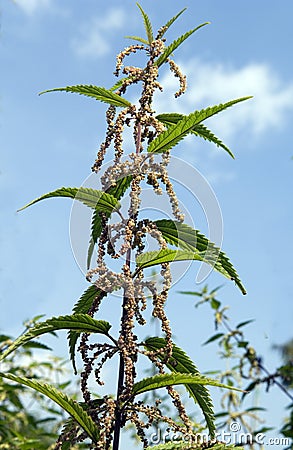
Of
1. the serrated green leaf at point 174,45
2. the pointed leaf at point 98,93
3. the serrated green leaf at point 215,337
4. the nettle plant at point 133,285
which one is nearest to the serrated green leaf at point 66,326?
the nettle plant at point 133,285

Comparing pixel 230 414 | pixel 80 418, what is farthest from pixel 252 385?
pixel 80 418

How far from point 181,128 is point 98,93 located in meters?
0.20

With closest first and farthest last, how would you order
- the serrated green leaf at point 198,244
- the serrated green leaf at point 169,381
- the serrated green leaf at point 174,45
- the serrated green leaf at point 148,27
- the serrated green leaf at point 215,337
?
the serrated green leaf at point 169,381
the serrated green leaf at point 198,244
the serrated green leaf at point 174,45
the serrated green leaf at point 148,27
the serrated green leaf at point 215,337

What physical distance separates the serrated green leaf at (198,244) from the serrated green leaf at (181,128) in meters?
0.14

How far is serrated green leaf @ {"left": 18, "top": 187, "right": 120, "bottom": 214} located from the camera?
3.69ft

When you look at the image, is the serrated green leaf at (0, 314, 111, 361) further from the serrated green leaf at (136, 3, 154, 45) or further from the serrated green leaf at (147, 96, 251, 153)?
the serrated green leaf at (136, 3, 154, 45)

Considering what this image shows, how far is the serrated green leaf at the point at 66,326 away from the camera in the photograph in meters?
1.07

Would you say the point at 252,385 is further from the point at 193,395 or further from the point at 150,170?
the point at 150,170

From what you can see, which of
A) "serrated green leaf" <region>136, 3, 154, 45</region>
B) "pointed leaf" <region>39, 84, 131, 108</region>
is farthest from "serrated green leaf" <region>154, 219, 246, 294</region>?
"serrated green leaf" <region>136, 3, 154, 45</region>

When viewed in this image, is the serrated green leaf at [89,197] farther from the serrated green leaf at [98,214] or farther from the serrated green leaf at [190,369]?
the serrated green leaf at [190,369]

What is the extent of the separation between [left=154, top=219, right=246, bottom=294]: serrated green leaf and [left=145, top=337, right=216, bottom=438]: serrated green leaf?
0.59 ft

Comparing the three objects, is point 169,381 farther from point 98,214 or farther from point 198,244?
point 98,214

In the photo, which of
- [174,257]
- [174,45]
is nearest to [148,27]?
[174,45]

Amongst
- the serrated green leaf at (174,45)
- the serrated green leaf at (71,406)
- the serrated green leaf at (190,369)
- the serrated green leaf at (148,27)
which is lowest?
the serrated green leaf at (71,406)
